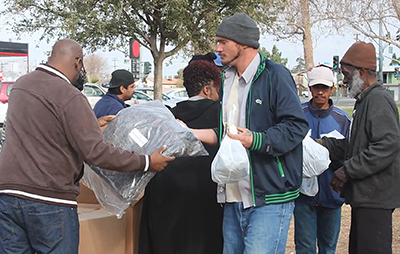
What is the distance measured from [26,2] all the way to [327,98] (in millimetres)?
10392

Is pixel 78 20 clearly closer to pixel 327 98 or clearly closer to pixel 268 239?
pixel 327 98

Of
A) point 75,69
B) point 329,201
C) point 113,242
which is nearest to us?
point 75,69

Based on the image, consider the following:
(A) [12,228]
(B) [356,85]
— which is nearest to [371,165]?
(B) [356,85]

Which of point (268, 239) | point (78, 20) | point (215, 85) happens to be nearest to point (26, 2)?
point (78, 20)

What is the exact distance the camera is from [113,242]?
124 inches

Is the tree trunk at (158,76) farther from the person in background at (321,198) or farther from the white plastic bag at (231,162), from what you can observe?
the white plastic bag at (231,162)

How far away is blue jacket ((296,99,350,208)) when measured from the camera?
3.65m

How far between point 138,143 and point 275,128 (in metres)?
0.79

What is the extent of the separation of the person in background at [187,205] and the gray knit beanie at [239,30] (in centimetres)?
71

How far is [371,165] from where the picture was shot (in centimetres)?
286

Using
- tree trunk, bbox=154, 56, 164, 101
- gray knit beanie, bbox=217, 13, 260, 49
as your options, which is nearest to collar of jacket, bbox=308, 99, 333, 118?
gray knit beanie, bbox=217, 13, 260, 49

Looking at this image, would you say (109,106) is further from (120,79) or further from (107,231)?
(107,231)

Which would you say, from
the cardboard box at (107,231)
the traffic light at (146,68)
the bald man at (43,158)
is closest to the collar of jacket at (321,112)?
the cardboard box at (107,231)

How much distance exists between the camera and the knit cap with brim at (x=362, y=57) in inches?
121
